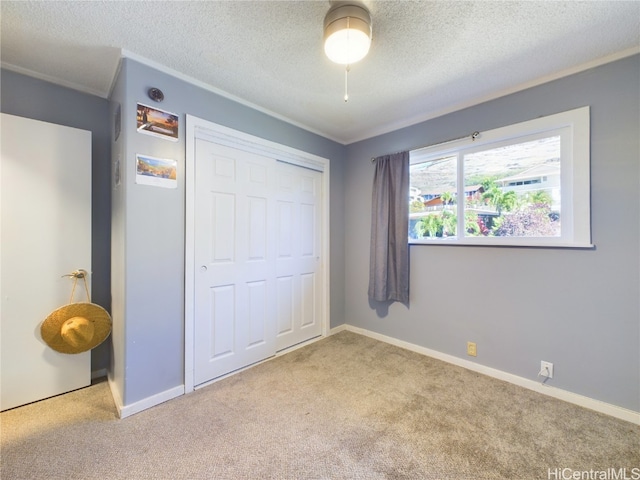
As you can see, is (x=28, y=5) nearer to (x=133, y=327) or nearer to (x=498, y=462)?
(x=133, y=327)

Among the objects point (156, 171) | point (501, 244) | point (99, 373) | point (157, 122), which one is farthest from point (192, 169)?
point (501, 244)

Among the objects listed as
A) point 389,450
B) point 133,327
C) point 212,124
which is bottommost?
point 389,450

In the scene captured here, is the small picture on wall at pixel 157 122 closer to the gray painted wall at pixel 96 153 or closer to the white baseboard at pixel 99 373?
the gray painted wall at pixel 96 153

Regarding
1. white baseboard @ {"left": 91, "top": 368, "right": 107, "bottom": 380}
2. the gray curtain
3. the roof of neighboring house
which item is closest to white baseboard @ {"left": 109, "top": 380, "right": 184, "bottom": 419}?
white baseboard @ {"left": 91, "top": 368, "right": 107, "bottom": 380}

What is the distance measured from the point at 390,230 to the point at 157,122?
7.63 feet

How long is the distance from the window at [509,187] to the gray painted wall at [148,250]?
2.18 meters

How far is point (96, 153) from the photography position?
2.30m

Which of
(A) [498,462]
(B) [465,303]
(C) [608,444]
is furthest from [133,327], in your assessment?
(C) [608,444]

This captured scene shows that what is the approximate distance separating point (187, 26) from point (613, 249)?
310 centimetres

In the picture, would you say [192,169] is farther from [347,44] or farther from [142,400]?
[142,400]

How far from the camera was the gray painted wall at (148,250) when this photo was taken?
1825 mm

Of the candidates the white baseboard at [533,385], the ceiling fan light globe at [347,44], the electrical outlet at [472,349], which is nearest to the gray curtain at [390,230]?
the white baseboard at [533,385]

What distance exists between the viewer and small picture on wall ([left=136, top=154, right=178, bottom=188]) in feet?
6.12

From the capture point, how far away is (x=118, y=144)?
199 cm
